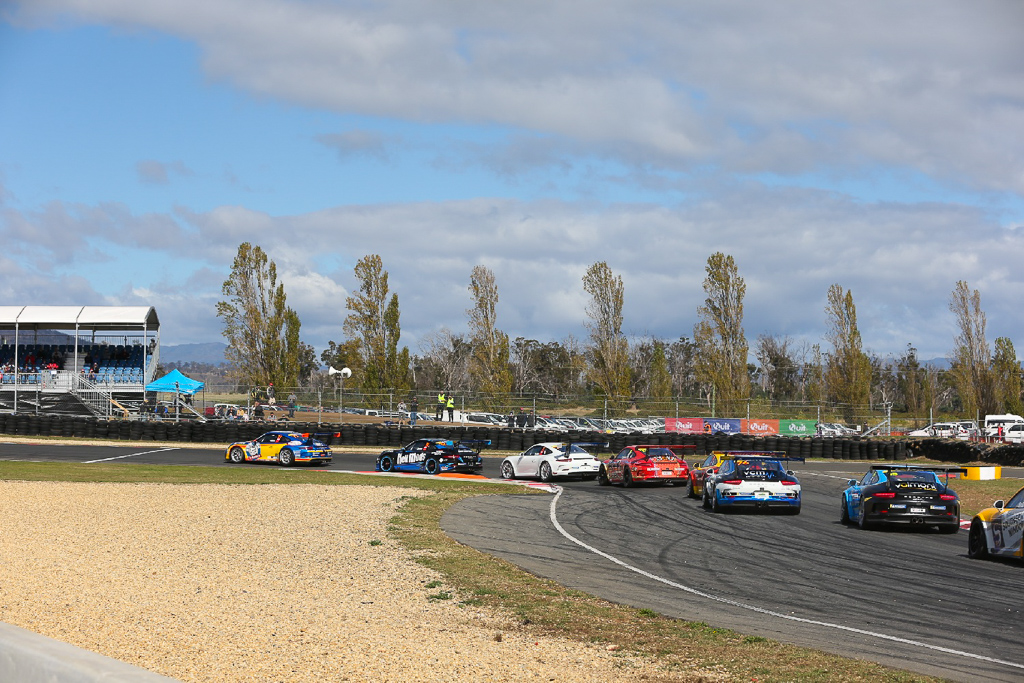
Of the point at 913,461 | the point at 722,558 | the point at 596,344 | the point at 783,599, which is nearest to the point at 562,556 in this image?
the point at 722,558

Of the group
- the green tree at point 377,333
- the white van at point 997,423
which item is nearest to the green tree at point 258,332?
the green tree at point 377,333

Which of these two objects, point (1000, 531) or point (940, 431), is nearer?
point (1000, 531)

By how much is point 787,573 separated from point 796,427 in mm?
39232

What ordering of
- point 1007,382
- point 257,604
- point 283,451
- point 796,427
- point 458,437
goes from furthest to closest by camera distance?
point 1007,382 < point 796,427 < point 458,437 < point 283,451 < point 257,604

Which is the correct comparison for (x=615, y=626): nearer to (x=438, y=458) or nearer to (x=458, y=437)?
(x=438, y=458)

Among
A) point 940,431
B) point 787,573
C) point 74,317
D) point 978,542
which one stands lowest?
point 787,573

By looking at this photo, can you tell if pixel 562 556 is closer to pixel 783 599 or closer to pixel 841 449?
pixel 783 599

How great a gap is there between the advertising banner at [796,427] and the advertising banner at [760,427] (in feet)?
1.05

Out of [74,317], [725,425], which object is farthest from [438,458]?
[74,317]

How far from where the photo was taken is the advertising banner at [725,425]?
49.3 metres

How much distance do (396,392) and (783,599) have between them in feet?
135

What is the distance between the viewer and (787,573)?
12969 millimetres

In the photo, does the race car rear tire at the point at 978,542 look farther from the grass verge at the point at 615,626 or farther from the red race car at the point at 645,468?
the red race car at the point at 645,468

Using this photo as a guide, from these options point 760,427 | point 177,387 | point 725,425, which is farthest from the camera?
point 760,427
